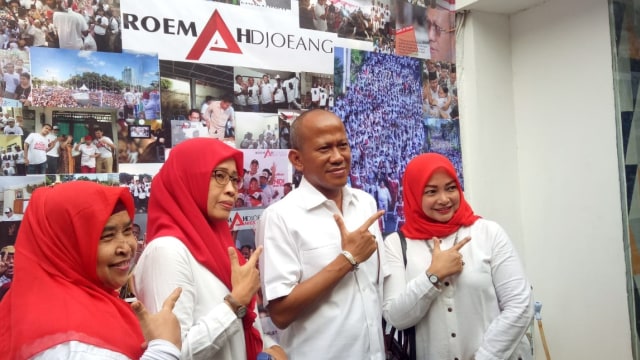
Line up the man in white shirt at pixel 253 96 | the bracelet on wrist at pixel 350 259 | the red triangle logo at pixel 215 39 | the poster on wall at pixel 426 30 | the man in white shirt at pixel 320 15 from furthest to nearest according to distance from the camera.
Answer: the poster on wall at pixel 426 30 < the man in white shirt at pixel 320 15 < the man in white shirt at pixel 253 96 < the red triangle logo at pixel 215 39 < the bracelet on wrist at pixel 350 259

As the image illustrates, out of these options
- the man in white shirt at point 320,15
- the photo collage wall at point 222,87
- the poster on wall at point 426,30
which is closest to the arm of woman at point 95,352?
the photo collage wall at point 222,87

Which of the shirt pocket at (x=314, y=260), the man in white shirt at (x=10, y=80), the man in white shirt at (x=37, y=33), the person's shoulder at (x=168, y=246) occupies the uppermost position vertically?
the man in white shirt at (x=37, y=33)

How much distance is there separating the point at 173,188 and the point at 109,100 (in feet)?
1.92

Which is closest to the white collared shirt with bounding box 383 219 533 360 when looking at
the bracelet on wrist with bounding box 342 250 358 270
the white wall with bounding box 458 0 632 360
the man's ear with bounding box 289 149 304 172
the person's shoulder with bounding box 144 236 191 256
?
the bracelet on wrist with bounding box 342 250 358 270

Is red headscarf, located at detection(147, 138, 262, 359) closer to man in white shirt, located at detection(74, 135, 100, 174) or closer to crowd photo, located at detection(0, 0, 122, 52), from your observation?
man in white shirt, located at detection(74, 135, 100, 174)

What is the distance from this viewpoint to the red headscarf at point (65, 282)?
1.02 m

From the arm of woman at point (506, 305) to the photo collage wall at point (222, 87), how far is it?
84 centimetres

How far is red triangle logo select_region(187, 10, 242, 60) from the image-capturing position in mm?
1950

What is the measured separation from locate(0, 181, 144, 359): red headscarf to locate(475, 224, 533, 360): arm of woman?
111 cm

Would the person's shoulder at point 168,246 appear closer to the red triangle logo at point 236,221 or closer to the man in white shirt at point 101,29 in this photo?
the red triangle logo at point 236,221

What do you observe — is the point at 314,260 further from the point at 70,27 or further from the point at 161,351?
the point at 70,27

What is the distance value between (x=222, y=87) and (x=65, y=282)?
1.13 m

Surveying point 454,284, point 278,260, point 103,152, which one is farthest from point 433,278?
point 103,152

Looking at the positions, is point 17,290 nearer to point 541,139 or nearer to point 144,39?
point 144,39
